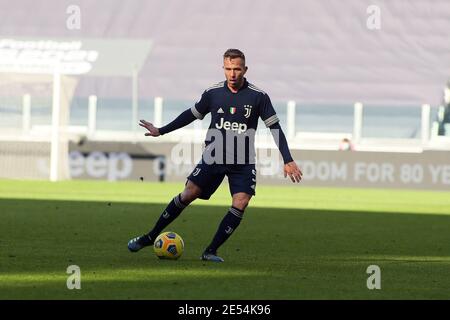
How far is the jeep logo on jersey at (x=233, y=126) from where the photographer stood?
11.7m

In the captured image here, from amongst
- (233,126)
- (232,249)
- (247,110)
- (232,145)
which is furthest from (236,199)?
(232,249)

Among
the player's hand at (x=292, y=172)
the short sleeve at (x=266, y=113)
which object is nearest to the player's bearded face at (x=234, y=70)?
the short sleeve at (x=266, y=113)

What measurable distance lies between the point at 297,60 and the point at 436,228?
26246 millimetres

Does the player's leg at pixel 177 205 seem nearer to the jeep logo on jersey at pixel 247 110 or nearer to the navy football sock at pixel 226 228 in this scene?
the navy football sock at pixel 226 228

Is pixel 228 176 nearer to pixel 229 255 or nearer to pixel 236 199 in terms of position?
pixel 236 199

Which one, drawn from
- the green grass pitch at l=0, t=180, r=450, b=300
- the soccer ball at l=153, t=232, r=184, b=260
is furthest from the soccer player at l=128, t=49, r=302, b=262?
the green grass pitch at l=0, t=180, r=450, b=300

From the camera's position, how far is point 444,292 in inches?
378

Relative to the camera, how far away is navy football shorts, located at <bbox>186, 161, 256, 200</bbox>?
38.7 ft

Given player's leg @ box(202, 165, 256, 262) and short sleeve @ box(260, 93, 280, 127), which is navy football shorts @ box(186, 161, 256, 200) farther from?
short sleeve @ box(260, 93, 280, 127)

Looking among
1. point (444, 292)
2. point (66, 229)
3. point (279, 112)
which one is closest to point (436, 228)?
point (66, 229)

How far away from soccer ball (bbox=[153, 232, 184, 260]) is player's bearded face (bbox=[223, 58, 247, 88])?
1.57 m

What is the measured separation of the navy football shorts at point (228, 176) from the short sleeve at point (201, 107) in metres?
0.50

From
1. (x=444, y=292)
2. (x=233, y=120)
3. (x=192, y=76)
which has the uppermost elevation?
(x=192, y=76)
